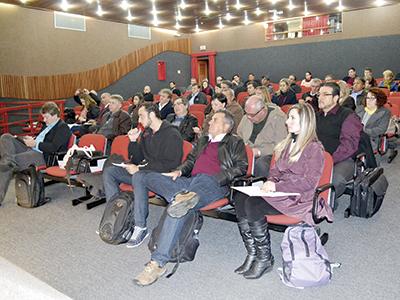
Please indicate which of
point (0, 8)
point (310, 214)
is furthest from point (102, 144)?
point (0, 8)

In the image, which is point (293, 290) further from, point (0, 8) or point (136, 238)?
point (0, 8)

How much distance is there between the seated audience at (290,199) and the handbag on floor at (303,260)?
0.12 metres

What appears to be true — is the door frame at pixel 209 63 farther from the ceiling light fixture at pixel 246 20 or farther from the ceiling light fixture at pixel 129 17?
the ceiling light fixture at pixel 129 17

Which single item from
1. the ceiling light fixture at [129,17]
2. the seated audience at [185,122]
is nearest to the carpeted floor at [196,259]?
the seated audience at [185,122]

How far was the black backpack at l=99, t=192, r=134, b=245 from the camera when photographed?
322 centimetres

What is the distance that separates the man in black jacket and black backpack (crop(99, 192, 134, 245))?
1.62 m

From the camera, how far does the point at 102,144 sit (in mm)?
4441

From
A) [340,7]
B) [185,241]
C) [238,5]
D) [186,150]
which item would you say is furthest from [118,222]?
[340,7]

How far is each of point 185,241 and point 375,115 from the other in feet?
11.3

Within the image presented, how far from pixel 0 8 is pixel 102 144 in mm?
8371

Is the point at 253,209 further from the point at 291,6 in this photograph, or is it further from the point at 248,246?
the point at 291,6

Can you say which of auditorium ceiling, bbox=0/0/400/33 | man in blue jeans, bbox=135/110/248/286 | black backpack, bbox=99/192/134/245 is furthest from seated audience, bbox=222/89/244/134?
auditorium ceiling, bbox=0/0/400/33

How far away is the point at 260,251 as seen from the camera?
2697 mm

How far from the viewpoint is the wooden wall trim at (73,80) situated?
434 inches
